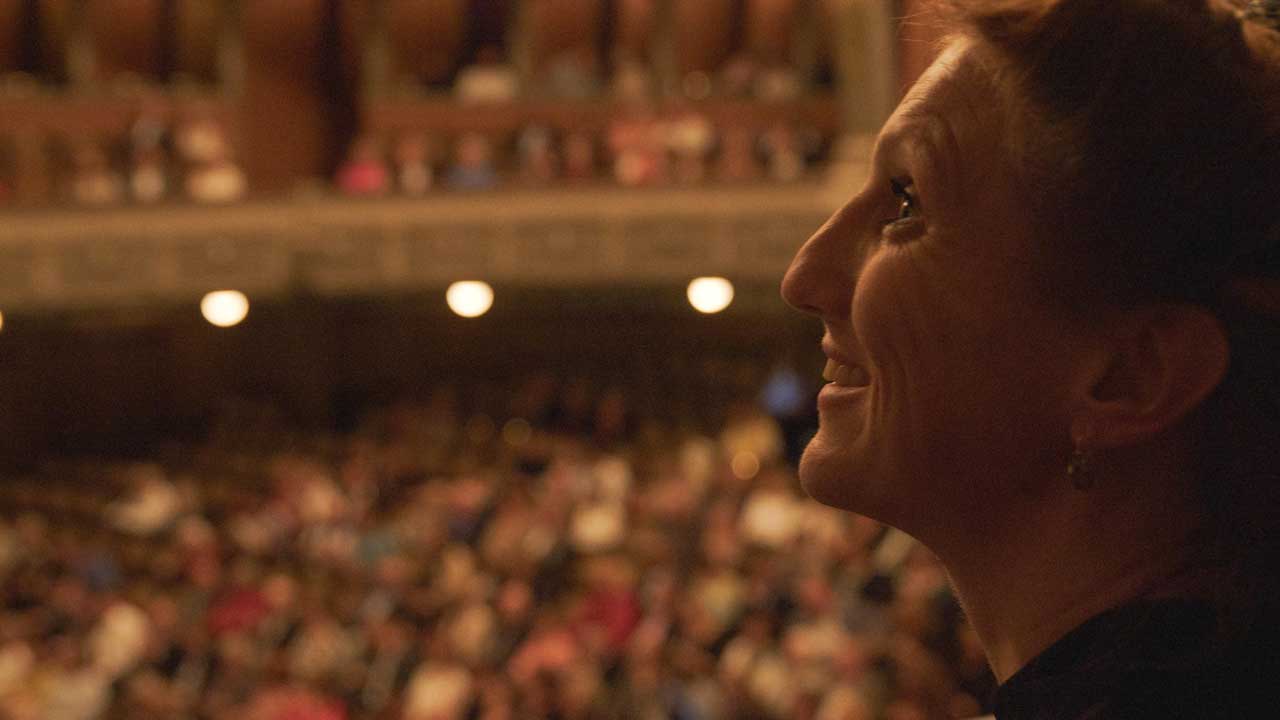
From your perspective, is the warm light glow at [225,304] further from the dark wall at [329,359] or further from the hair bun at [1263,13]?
the hair bun at [1263,13]

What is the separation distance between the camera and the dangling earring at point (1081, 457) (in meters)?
0.51

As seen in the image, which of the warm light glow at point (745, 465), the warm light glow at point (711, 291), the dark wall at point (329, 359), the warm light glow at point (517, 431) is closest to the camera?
the warm light glow at point (745, 465)

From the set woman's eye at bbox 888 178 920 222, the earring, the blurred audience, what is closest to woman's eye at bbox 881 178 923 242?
woman's eye at bbox 888 178 920 222

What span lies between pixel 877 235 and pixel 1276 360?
16cm

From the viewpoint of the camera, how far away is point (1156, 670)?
0.48m

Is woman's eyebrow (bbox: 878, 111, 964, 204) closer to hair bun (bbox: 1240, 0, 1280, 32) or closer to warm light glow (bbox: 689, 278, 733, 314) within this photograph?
hair bun (bbox: 1240, 0, 1280, 32)

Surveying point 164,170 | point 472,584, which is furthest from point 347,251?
point 472,584

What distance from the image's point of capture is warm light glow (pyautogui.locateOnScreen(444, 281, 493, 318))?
7.42m

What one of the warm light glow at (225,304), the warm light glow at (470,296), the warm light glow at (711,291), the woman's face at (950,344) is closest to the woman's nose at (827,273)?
the woman's face at (950,344)

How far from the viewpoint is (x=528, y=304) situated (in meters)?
7.98

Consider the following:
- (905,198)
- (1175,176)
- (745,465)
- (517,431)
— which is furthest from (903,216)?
(517,431)

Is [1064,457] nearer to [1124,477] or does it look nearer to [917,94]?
[1124,477]

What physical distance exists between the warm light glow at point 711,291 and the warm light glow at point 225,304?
95.5 inches

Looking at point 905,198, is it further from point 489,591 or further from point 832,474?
point 489,591
